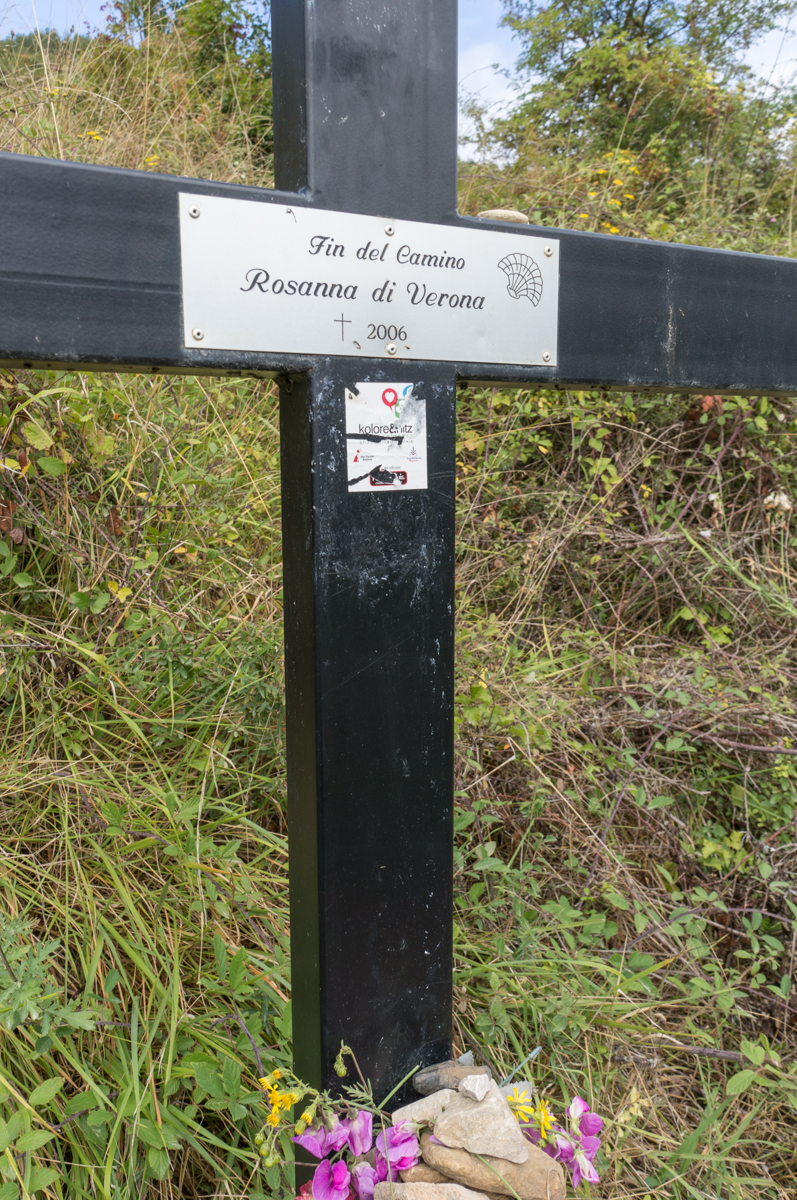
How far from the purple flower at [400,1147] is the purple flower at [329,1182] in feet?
0.17

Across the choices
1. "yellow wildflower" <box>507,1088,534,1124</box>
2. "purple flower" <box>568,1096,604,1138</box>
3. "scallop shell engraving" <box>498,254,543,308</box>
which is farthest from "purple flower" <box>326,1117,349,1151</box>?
"scallop shell engraving" <box>498,254,543,308</box>

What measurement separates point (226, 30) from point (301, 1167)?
4.92 m

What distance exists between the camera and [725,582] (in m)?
2.81

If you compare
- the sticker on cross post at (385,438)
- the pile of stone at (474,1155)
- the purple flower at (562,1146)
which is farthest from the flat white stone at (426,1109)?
the sticker on cross post at (385,438)

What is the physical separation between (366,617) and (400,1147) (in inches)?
26.1

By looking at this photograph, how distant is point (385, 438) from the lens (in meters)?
0.98

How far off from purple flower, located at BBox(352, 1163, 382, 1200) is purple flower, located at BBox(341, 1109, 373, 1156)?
2cm

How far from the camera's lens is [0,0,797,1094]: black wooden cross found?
810 millimetres

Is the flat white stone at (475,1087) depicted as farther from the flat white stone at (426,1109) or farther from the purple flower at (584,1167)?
the purple flower at (584,1167)

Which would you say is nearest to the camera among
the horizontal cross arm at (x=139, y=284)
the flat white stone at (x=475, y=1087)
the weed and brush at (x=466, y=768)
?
the horizontal cross arm at (x=139, y=284)

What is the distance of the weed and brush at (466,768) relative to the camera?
1232 millimetres

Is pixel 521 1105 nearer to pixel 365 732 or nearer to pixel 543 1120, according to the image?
pixel 543 1120

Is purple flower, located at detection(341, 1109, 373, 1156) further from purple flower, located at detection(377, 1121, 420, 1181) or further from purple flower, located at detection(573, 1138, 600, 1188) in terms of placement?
purple flower, located at detection(573, 1138, 600, 1188)

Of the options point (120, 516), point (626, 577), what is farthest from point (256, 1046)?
point (626, 577)
